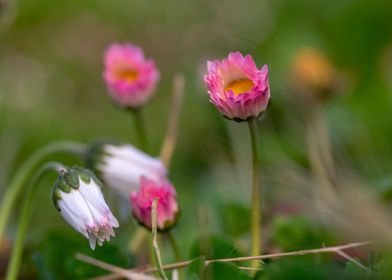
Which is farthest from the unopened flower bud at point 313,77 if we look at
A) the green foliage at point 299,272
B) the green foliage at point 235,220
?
the green foliage at point 299,272

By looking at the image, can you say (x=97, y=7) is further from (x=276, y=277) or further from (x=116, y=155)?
(x=276, y=277)

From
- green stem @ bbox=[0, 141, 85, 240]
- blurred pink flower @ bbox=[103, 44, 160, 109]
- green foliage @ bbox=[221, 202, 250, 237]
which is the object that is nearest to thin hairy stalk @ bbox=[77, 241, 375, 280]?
green stem @ bbox=[0, 141, 85, 240]

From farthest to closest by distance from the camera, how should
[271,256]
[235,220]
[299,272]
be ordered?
[235,220]
[271,256]
[299,272]

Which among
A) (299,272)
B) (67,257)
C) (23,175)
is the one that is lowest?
(299,272)

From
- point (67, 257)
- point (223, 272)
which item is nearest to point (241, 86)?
point (223, 272)

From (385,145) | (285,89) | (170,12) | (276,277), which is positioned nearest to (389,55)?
(285,89)

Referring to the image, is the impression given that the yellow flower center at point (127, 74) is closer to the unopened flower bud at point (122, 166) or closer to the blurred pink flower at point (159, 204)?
the unopened flower bud at point (122, 166)

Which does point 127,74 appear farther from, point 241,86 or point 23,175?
point 241,86
